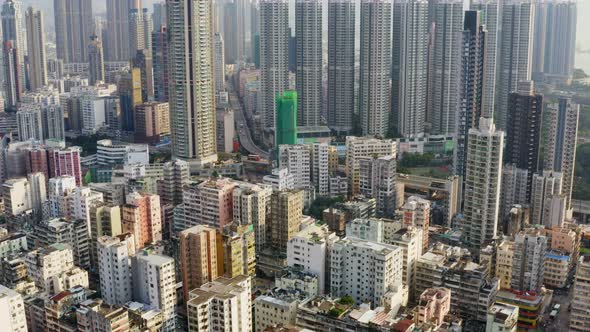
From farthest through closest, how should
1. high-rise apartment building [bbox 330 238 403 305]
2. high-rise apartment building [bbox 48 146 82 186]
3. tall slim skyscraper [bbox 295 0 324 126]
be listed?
tall slim skyscraper [bbox 295 0 324 126] < high-rise apartment building [bbox 48 146 82 186] < high-rise apartment building [bbox 330 238 403 305]

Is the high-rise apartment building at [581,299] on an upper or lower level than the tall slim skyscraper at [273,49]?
lower

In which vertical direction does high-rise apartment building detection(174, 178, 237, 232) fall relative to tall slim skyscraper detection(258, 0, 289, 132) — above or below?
below

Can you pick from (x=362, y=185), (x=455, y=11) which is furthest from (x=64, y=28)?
(x=362, y=185)

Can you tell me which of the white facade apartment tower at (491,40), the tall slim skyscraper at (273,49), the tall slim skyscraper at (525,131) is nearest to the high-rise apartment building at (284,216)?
the tall slim skyscraper at (525,131)

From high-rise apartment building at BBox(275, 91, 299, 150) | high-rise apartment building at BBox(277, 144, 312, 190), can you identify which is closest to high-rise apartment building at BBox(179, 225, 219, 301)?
high-rise apartment building at BBox(277, 144, 312, 190)

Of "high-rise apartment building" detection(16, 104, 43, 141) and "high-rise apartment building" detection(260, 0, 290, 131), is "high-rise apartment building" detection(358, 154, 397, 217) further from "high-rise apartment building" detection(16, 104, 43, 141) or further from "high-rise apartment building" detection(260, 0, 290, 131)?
"high-rise apartment building" detection(16, 104, 43, 141)

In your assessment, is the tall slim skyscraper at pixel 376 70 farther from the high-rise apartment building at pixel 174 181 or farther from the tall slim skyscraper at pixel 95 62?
the tall slim skyscraper at pixel 95 62
